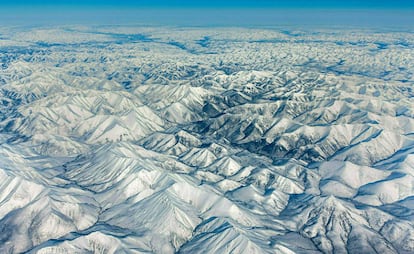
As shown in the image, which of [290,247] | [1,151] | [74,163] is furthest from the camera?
[74,163]

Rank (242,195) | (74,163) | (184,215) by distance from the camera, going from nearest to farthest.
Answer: (184,215) → (242,195) → (74,163)

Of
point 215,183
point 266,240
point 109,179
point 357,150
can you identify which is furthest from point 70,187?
point 357,150

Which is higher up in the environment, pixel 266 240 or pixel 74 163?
pixel 266 240

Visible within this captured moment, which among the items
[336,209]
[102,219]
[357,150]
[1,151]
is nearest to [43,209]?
[102,219]

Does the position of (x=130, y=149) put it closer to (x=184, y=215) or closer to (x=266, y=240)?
(x=184, y=215)

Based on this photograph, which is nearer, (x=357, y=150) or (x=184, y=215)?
(x=184, y=215)

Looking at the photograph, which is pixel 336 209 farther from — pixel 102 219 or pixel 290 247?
pixel 102 219

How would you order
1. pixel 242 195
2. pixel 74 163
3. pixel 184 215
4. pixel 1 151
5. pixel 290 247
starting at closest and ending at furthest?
pixel 290 247 → pixel 184 215 → pixel 242 195 → pixel 1 151 → pixel 74 163

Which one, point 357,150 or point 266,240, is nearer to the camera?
point 266,240

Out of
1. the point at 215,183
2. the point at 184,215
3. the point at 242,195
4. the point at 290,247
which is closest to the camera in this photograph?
the point at 290,247
